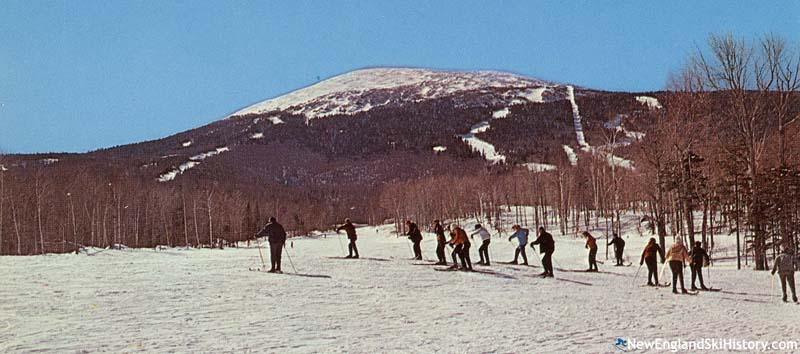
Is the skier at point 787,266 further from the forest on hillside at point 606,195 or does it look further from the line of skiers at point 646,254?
the forest on hillside at point 606,195

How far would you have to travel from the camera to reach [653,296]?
1931cm

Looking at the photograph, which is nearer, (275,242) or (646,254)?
(646,254)

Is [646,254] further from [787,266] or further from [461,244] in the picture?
[461,244]

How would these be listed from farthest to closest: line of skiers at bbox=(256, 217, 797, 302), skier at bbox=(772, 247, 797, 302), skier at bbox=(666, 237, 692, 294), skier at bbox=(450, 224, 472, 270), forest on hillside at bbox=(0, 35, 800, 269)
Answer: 1. forest on hillside at bbox=(0, 35, 800, 269)
2. skier at bbox=(450, 224, 472, 270)
3. skier at bbox=(666, 237, 692, 294)
4. line of skiers at bbox=(256, 217, 797, 302)
5. skier at bbox=(772, 247, 797, 302)

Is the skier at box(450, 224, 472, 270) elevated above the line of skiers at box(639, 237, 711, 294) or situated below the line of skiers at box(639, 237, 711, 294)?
above

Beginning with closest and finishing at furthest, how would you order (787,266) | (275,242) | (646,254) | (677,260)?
(787,266), (677,260), (646,254), (275,242)

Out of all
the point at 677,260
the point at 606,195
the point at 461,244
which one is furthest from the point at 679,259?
the point at 606,195

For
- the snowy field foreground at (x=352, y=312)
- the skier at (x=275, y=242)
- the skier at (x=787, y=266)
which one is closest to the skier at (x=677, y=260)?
the snowy field foreground at (x=352, y=312)

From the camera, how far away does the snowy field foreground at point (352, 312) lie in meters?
11.5

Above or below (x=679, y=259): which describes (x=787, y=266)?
below

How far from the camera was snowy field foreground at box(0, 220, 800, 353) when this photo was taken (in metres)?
11.5

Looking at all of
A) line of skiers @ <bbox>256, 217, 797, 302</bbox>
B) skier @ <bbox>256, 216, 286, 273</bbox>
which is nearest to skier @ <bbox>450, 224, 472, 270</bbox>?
line of skiers @ <bbox>256, 217, 797, 302</bbox>

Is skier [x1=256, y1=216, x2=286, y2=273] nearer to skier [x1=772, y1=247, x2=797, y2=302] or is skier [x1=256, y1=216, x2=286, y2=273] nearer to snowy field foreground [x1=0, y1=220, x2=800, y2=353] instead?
snowy field foreground [x1=0, y1=220, x2=800, y2=353]

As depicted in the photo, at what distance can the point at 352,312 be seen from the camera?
14953 millimetres
